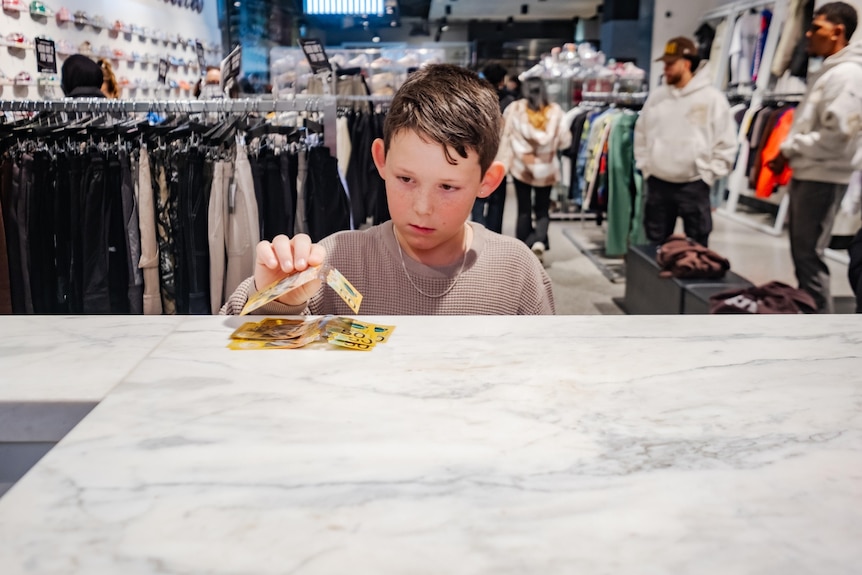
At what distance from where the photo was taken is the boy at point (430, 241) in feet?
4.22

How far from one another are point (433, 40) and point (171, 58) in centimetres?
599

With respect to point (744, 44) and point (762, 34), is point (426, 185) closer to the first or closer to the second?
point (762, 34)

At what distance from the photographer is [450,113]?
132 centimetres

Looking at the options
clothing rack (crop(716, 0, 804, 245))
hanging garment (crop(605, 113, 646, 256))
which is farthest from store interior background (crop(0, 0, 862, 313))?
hanging garment (crop(605, 113, 646, 256))

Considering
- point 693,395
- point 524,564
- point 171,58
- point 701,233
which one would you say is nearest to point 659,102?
point 701,233

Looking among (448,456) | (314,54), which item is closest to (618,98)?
(314,54)

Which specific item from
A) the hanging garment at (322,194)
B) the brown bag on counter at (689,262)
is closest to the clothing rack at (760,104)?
the brown bag on counter at (689,262)

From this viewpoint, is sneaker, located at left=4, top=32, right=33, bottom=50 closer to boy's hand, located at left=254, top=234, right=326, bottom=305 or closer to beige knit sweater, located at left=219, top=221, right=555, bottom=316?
beige knit sweater, located at left=219, top=221, right=555, bottom=316

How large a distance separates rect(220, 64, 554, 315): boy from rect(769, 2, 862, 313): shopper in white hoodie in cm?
287

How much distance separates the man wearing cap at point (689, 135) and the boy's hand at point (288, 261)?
154 inches

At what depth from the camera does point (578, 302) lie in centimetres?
488

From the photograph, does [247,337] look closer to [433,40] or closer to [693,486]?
[693,486]

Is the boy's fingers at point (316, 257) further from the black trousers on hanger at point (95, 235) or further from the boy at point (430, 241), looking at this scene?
the black trousers on hanger at point (95, 235)

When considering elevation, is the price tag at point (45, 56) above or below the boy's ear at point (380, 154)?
above
